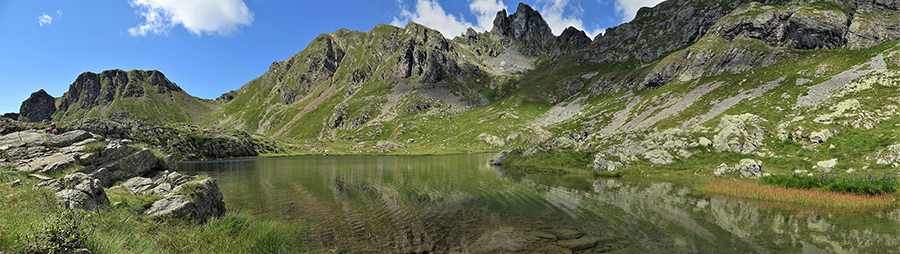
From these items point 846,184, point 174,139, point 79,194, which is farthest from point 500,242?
point 174,139

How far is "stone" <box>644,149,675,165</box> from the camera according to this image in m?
47.0

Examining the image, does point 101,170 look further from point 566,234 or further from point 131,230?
point 566,234

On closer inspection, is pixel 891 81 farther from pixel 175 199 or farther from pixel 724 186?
pixel 175 199

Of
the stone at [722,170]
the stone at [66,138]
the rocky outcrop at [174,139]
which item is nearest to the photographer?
the stone at [66,138]

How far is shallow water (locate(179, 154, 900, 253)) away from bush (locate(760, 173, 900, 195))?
19.8 feet

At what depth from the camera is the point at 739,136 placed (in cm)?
4531

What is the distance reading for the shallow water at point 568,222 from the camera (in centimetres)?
1623

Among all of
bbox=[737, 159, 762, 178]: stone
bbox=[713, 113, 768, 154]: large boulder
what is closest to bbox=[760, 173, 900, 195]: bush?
bbox=[737, 159, 762, 178]: stone

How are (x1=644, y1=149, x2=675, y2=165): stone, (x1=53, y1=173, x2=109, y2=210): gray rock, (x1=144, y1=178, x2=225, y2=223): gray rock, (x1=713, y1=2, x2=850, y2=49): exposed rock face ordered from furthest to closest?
(x1=713, y1=2, x2=850, y2=49): exposed rock face < (x1=644, y1=149, x2=675, y2=165): stone < (x1=144, y1=178, x2=225, y2=223): gray rock < (x1=53, y1=173, x2=109, y2=210): gray rock

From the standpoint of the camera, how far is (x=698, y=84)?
425ft

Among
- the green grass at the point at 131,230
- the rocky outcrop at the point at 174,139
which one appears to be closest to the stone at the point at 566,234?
the green grass at the point at 131,230

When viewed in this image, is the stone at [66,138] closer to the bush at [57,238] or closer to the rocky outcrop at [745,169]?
the bush at [57,238]

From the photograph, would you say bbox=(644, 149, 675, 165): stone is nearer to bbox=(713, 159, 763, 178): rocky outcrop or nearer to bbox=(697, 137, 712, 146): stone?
bbox=(697, 137, 712, 146): stone

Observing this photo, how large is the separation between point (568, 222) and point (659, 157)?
35.3 metres
